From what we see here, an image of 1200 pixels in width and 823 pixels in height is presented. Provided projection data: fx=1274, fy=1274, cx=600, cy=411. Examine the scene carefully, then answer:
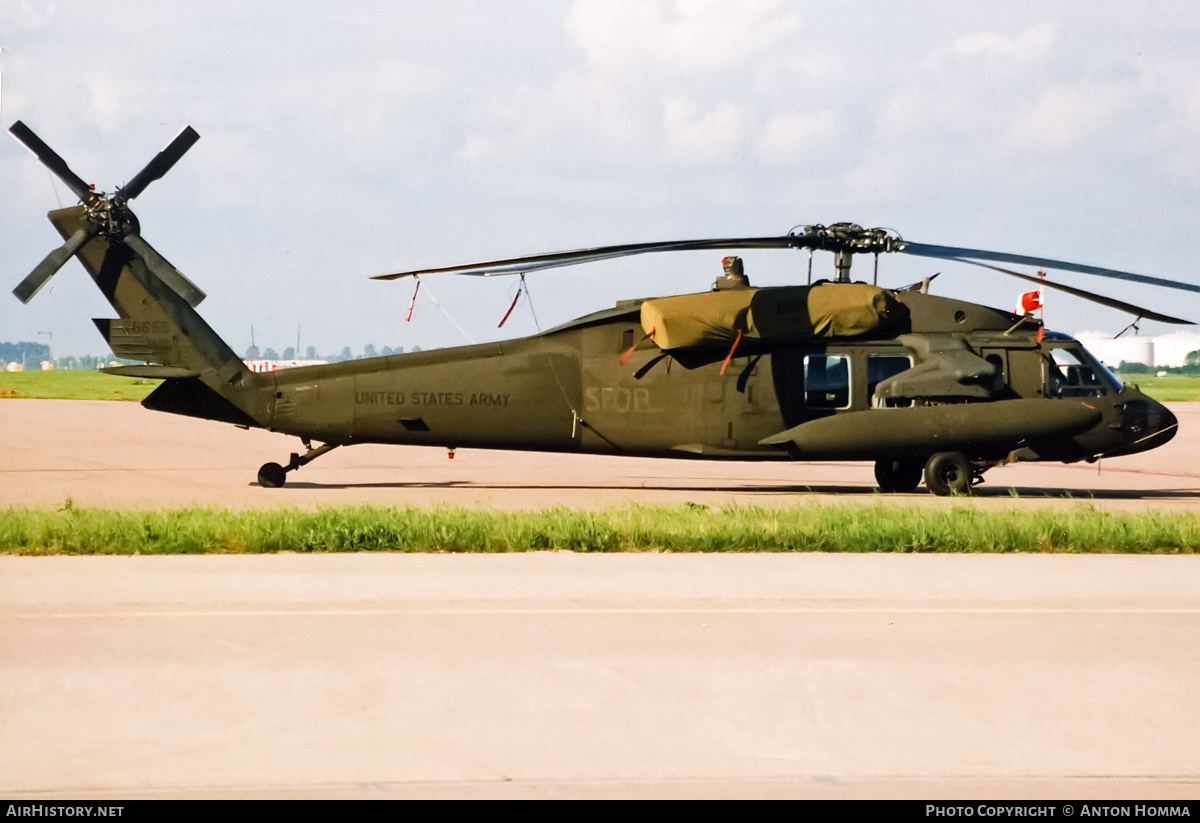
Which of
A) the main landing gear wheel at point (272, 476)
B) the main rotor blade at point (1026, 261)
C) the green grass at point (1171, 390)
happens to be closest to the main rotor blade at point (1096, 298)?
the main rotor blade at point (1026, 261)

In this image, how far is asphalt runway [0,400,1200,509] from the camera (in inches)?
677

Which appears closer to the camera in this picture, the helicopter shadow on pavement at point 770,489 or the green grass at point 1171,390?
the helicopter shadow on pavement at point 770,489

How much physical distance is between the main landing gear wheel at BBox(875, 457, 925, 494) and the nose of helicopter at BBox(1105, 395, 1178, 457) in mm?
2778

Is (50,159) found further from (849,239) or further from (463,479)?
(849,239)

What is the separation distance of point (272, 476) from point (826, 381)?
842 centimetres

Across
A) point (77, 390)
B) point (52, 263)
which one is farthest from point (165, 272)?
point (77, 390)

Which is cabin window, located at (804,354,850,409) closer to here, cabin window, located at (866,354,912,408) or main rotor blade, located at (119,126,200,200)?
cabin window, located at (866,354,912,408)

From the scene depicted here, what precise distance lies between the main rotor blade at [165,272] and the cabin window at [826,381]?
8.85m

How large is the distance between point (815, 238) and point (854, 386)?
95.0 inches

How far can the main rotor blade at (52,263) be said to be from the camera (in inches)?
699

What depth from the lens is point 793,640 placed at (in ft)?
23.1

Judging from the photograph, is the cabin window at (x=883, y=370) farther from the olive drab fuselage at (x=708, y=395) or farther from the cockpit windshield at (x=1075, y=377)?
the cockpit windshield at (x=1075, y=377)

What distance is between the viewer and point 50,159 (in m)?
18.8
